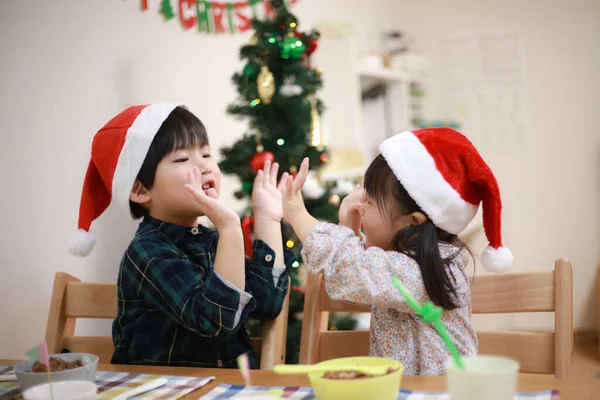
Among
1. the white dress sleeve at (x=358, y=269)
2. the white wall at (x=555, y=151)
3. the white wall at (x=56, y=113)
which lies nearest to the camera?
the white dress sleeve at (x=358, y=269)

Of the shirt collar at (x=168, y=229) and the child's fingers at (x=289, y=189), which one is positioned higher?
the child's fingers at (x=289, y=189)

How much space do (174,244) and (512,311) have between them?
2.09 feet

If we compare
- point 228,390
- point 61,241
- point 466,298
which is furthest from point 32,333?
point 466,298

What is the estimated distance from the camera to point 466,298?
1.08 m

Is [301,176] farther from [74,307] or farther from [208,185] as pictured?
[74,307]

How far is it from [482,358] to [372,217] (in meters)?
0.54

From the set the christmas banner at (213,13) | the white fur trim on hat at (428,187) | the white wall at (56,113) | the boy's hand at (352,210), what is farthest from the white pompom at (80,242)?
the christmas banner at (213,13)

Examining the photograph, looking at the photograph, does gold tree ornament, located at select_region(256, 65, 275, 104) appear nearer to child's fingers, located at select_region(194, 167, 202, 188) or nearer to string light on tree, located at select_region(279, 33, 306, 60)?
string light on tree, located at select_region(279, 33, 306, 60)

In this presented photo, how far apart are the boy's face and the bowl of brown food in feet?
1.33

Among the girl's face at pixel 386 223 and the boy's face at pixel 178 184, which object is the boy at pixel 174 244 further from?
the girl's face at pixel 386 223

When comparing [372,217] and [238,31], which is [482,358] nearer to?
[372,217]

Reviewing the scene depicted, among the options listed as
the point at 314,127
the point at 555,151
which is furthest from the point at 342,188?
the point at 555,151

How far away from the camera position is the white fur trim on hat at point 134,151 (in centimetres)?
123

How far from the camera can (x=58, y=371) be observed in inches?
32.3
